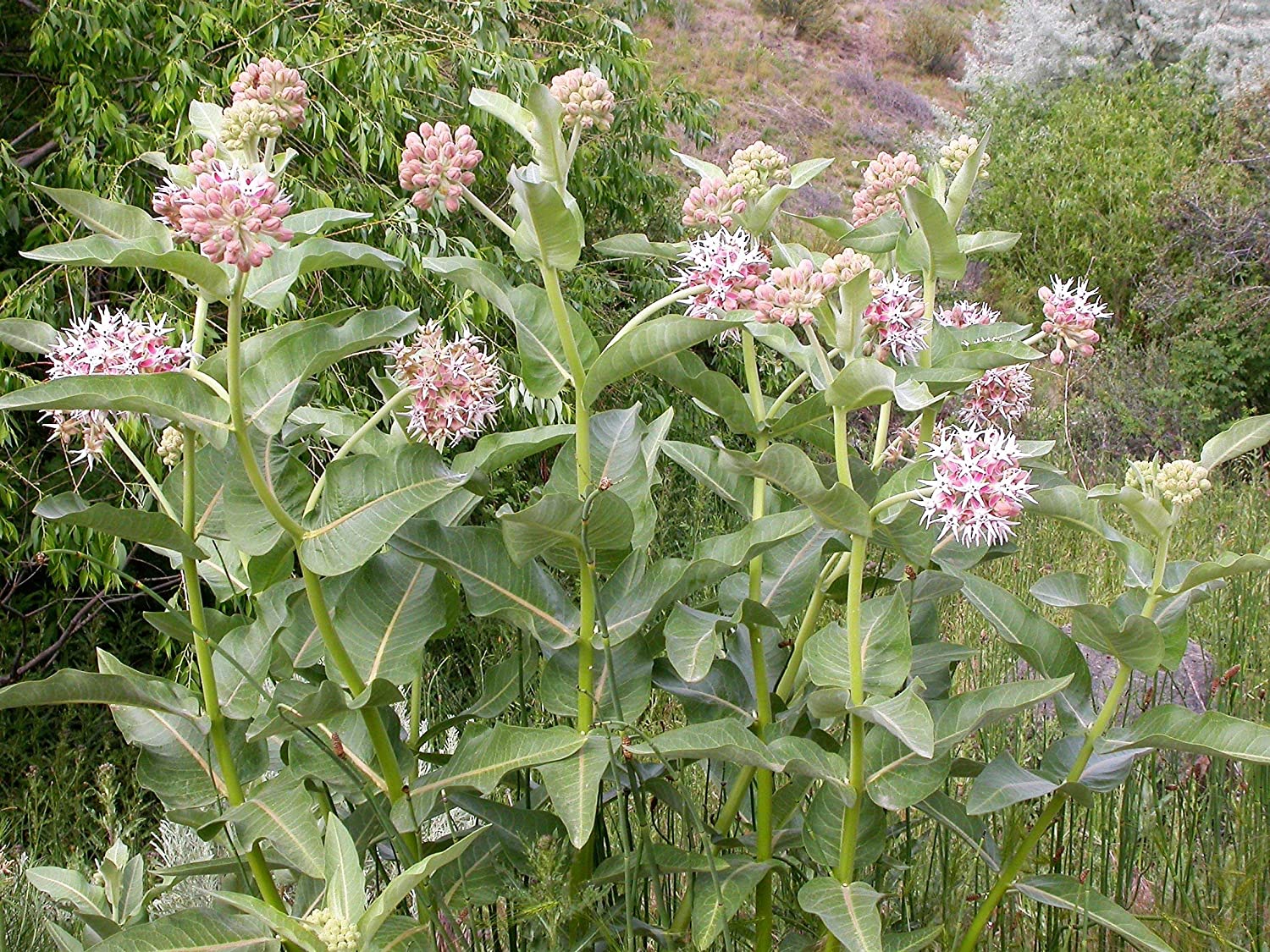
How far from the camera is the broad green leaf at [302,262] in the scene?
120 centimetres

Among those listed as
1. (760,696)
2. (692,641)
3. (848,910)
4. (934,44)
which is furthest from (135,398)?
(934,44)

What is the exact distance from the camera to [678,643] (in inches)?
45.8

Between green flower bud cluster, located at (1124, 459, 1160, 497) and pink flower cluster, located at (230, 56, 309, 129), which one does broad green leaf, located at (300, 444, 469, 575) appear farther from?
green flower bud cluster, located at (1124, 459, 1160, 497)

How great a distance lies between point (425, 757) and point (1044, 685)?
715 mm

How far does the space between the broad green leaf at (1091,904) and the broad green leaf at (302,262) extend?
3.22 ft

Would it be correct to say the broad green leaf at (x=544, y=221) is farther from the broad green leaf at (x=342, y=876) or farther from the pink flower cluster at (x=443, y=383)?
the broad green leaf at (x=342, y=876)

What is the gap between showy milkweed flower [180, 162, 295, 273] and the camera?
1023mm

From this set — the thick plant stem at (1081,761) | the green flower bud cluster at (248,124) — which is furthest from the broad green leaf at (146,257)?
the thick plant stem at (1081,761)

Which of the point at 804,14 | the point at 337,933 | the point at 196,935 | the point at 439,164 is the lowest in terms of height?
the point at 804,14

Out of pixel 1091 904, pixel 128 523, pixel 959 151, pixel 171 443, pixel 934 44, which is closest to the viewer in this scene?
pixel 128 523

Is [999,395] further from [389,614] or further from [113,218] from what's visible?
[113,218]

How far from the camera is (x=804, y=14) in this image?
713 inches

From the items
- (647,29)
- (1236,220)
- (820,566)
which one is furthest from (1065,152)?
(820,566)

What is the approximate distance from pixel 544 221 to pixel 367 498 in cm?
33
